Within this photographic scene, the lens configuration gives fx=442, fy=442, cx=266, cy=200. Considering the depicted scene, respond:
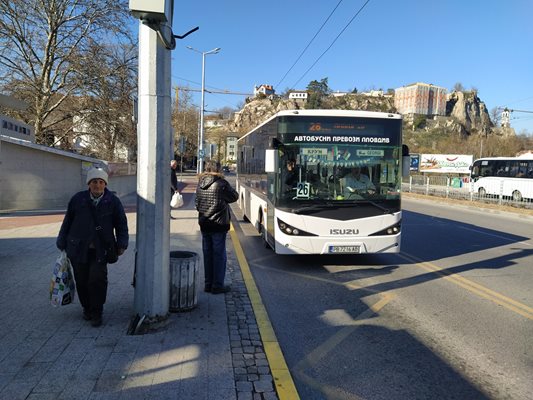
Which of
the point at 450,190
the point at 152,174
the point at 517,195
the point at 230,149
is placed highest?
the point at 230,149

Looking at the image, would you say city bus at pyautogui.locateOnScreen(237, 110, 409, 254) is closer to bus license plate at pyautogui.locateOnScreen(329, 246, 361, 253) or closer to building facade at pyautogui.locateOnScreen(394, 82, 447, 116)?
bus license plate at pyautogui.locateOnScreen(329, 246, 361, 253)

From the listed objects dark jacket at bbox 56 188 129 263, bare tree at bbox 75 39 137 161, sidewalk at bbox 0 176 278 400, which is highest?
bare tree at bbox 75 39 137 161

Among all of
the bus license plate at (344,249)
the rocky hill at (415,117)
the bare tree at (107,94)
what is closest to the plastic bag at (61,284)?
the bus license plate at (344,249)

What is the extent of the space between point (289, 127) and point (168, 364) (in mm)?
5008

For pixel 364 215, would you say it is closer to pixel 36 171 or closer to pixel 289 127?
pixel 289 127

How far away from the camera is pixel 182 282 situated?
5078mm

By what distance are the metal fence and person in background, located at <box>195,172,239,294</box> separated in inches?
873

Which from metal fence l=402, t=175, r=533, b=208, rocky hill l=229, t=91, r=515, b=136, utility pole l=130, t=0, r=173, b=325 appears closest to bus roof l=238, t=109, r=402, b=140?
utility pole l=130, t=0, r=173, b=325

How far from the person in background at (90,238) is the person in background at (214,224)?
4.97 feet

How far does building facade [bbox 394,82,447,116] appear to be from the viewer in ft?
501

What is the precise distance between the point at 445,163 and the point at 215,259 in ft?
190

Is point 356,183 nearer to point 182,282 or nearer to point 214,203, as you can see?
point 214,203

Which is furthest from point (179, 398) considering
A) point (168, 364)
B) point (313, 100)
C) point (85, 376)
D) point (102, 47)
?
point (313, 100)

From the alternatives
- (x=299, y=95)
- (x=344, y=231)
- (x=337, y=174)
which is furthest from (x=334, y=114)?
(x=299, y=95)
